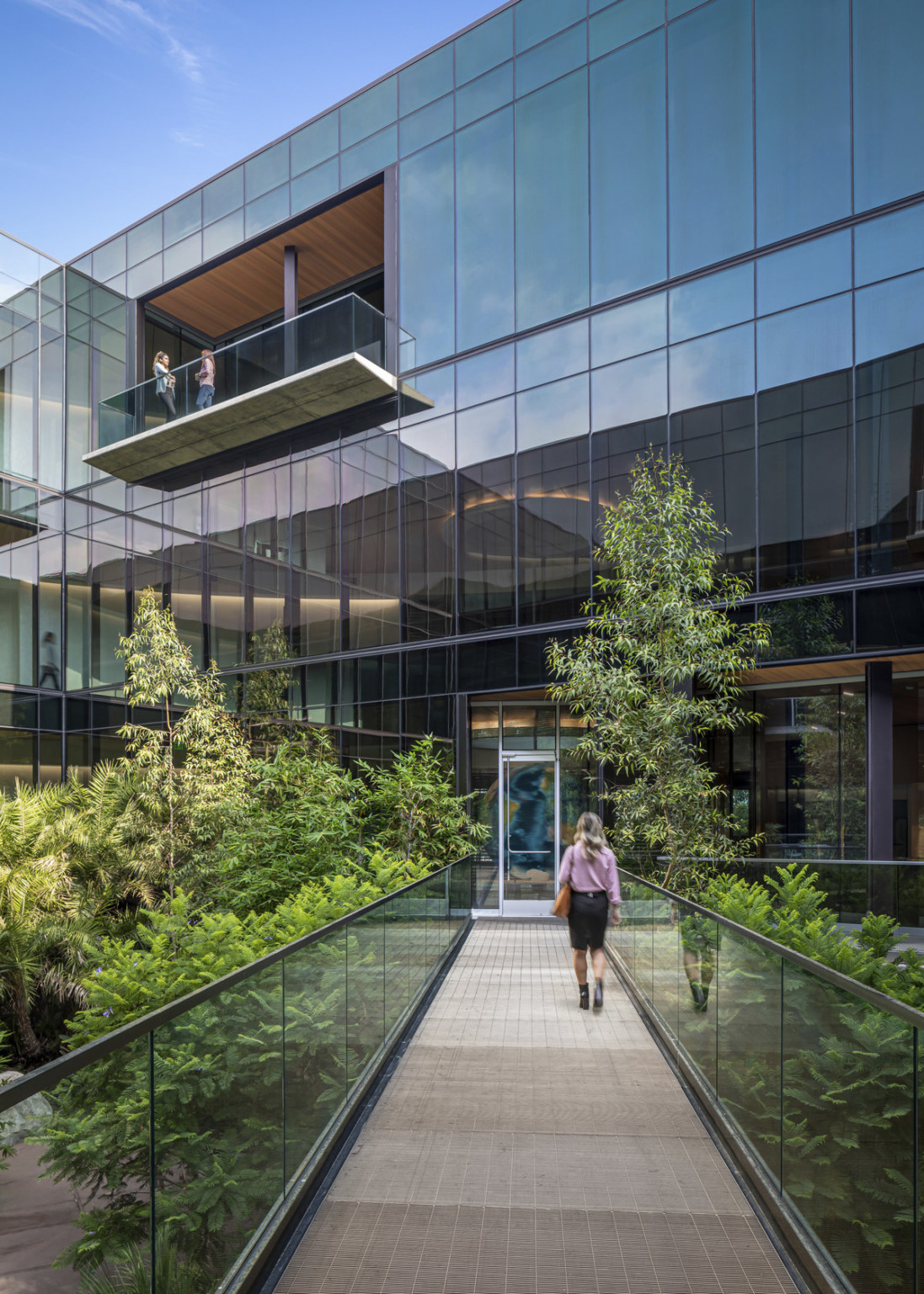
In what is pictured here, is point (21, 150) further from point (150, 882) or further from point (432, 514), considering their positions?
point (150, 882)

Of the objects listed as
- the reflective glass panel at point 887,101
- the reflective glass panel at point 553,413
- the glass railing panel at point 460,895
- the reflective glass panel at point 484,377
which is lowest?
the glass railing panel at point 460,895

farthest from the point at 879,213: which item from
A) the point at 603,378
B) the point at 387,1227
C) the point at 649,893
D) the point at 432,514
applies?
the point at 387,1227

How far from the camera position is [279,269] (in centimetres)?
2155

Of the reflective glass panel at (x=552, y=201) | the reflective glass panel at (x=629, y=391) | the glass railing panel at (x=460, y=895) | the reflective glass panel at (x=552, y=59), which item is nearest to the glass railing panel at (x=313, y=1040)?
the glass railing panel at (x=460, y=895)

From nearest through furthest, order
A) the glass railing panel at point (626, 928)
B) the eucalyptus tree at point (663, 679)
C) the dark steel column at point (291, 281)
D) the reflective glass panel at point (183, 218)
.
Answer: the glass railing panel at point (626, 928)
the eucalyptus tree at point (663, 679)
the dark steel column at point (291, 281)
the reflective glass panel at point (183, 218)

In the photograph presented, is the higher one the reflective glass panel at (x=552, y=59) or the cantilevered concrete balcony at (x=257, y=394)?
the reflective glass panel at (x=552, y=59)

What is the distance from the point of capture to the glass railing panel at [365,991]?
19.9ft

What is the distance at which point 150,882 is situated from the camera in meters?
14.8

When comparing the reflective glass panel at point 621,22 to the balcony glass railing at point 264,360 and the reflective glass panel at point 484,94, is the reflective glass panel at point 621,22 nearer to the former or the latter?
the reflective glass panel at point 484,94

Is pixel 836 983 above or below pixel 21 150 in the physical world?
below

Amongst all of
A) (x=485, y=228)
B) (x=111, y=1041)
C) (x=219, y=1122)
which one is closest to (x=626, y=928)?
(x=219, y=1122)

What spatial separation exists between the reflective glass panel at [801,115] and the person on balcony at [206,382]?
1170 cm

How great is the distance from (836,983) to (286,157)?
70.1 feet

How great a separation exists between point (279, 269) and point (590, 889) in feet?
58.5
